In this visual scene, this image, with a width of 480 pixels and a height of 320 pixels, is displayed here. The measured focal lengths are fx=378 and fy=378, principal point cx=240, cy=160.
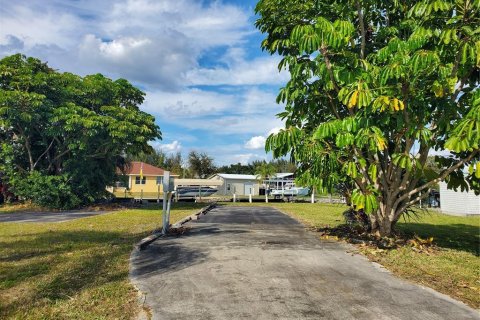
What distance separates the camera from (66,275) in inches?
237

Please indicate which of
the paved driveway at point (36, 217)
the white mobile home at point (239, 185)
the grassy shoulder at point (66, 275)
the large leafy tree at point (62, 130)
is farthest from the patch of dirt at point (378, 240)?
the white mobile home at point (239, 185)

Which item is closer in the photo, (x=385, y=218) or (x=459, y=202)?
(x=385, y=218)

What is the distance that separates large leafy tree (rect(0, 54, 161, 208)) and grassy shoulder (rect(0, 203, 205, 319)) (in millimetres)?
9748

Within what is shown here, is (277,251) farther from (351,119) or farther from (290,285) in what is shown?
(351,119)

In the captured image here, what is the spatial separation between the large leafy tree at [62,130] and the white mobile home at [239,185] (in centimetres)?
3573

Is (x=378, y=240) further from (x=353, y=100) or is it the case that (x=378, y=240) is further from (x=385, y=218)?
(x=353, y=100)

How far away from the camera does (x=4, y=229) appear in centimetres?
1162

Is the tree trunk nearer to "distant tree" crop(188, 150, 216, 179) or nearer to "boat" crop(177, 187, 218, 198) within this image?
"boat" crop(177, 187, 218, 198)

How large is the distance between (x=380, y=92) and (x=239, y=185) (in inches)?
2070

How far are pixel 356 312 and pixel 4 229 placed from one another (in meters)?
11.2

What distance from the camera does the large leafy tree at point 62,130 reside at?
19.2m

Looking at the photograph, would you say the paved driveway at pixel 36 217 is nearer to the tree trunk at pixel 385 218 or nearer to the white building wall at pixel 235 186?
the tree trunk at pixel 385 218

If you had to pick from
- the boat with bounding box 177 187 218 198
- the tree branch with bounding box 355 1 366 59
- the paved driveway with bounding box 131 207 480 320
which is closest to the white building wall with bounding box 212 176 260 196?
the boat with bounding box 177 187 218 198

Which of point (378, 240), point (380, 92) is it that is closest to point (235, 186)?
point (378, 240)
